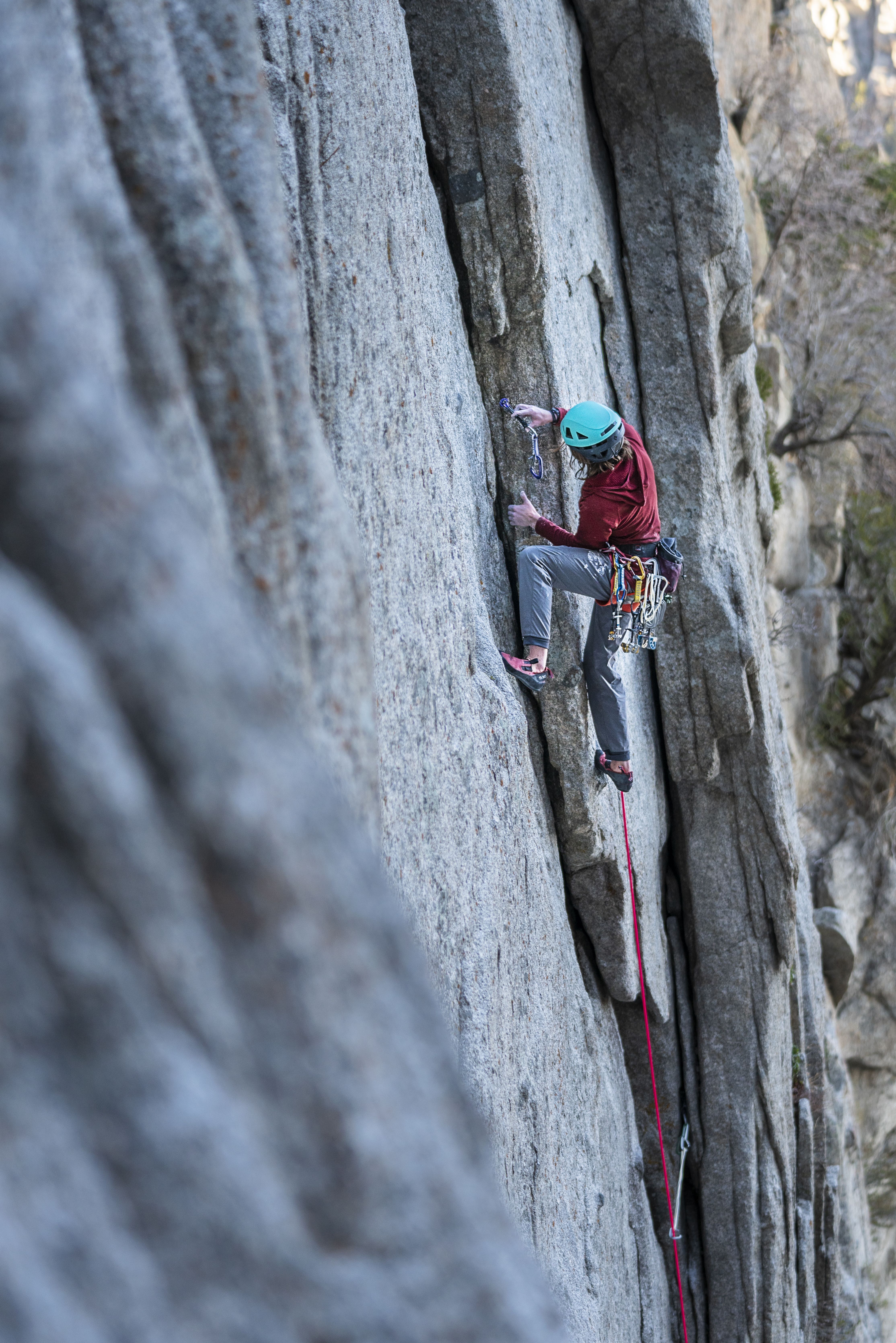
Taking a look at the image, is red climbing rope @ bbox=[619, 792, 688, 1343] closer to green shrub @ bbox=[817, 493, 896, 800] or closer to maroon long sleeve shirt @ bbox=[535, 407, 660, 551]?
maroon long sleeve shirt @ bbox=[535, 407, 660, 551]

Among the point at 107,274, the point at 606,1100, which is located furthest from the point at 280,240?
the point at 606,1100

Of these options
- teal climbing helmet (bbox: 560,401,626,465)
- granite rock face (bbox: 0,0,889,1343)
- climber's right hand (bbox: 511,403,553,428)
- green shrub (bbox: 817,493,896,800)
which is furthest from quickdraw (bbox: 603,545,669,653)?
green shrub (bbox: 817,493,896,800)

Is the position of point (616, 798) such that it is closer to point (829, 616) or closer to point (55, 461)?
point (55, 461)

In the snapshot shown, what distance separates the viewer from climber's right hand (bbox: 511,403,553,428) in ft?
18.6

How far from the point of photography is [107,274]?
5.66 ft

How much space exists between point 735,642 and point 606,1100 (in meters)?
3.40

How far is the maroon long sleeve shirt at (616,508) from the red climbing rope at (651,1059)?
73.3 inches

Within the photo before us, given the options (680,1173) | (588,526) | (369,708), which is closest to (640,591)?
(588,526)

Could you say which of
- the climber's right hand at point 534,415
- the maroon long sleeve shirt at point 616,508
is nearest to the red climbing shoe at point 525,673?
the maroon long sleeve shirt at point 616,508

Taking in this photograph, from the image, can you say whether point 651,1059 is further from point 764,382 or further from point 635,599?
point 764,382

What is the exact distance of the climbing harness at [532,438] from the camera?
5.74m

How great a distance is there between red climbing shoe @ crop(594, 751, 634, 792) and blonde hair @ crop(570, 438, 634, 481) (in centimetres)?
169

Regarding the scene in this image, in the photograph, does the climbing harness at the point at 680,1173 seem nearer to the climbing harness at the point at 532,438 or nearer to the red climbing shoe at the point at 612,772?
the red climbing shoe at the point at 612,772

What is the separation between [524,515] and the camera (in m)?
5.62
